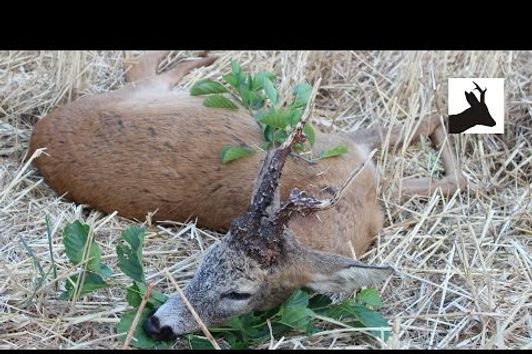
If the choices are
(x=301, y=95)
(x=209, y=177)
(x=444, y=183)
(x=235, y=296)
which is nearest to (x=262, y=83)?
(x=301, y=95)

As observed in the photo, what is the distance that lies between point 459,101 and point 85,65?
2.57 meters

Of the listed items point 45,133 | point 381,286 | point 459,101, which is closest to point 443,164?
point 459,101

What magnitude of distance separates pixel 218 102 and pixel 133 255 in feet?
4.77

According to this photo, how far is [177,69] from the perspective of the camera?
6781 millimetres

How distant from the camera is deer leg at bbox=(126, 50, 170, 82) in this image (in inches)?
265

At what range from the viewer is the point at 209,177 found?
5.35 meters

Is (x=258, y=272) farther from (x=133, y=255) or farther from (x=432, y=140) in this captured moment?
(x=432, y=140)

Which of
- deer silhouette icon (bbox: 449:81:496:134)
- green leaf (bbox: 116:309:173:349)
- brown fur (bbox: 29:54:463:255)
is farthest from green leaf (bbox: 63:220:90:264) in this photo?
deer silhouette icon (bbox: 449:81:496:134)

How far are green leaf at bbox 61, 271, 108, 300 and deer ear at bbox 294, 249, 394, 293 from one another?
97 centimetres

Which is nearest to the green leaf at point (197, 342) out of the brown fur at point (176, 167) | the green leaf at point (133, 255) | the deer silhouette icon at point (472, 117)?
the green leaf at point (133, 255)

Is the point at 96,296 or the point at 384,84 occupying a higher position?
the point at 384,84

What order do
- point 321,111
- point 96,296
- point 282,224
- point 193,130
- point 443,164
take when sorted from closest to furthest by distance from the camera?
point 282,224, point 96,296, point 193,130, point 443,164, point 321,111

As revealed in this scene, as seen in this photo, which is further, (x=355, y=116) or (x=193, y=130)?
(x=355, y=116)

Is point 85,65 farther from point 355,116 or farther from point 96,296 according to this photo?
point 96,296
